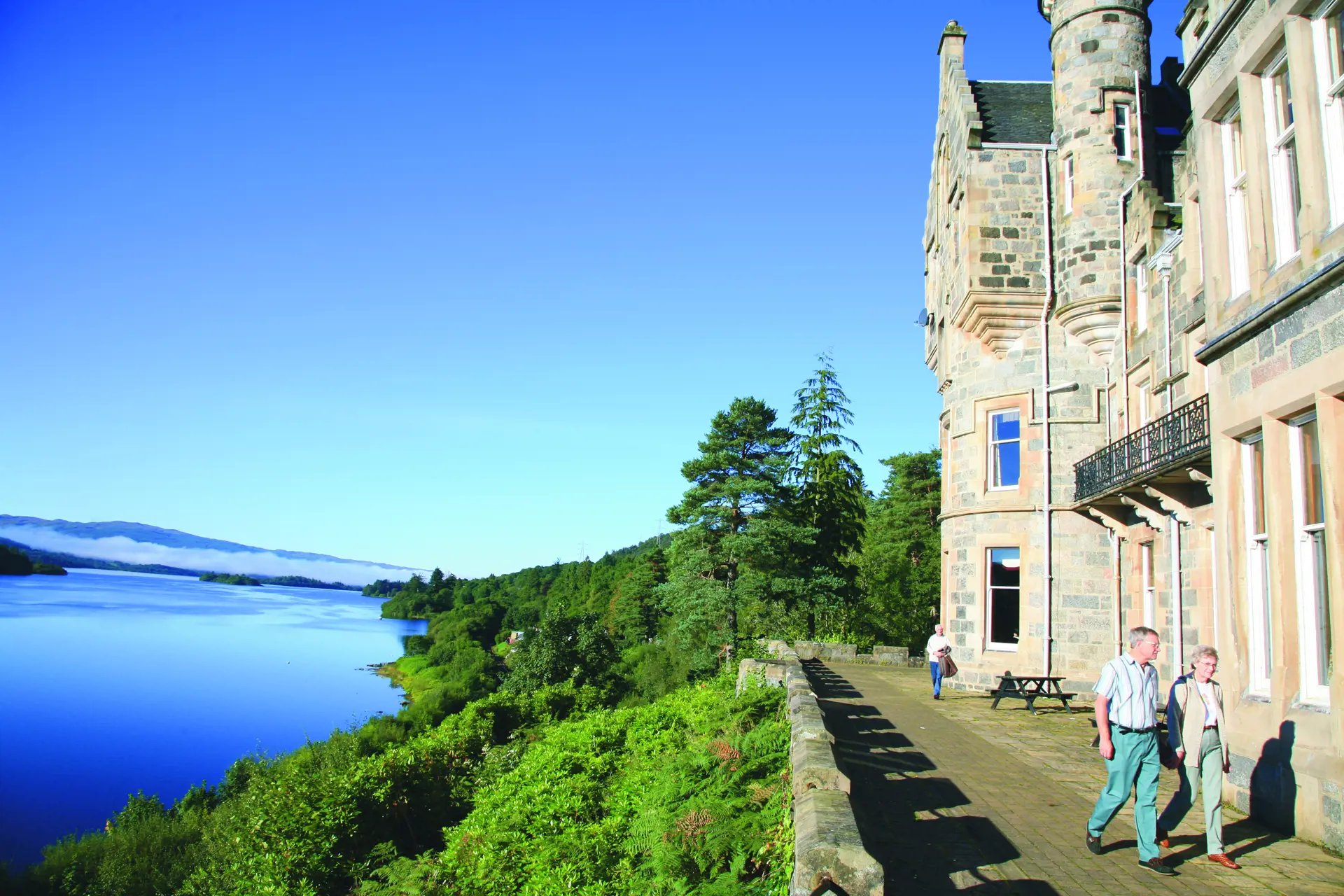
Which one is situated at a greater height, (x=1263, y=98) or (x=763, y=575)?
(x=1263, y=98)

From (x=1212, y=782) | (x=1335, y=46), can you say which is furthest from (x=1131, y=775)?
(x=1335, y=46)

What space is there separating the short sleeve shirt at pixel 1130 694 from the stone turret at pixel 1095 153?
13250 millimetres

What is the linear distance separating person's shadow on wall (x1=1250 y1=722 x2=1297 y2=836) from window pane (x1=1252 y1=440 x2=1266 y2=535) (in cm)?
174

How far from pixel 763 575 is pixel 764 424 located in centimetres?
667

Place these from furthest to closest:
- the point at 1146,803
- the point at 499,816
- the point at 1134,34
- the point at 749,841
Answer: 1. the point at 1134,34
2. the point at 499,816
3. the point at 749,841
4. the point at 1146,803

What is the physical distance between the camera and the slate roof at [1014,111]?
20375mm

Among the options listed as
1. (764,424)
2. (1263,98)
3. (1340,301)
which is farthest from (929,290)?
(1340,301)

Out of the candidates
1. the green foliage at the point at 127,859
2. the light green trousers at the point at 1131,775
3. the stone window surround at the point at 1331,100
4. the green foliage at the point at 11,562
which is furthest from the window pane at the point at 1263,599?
the green foliage at the point at 11,562

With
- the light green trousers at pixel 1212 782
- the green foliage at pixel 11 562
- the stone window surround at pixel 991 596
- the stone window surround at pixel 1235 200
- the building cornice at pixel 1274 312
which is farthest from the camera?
the green foliage at pixel 11 562

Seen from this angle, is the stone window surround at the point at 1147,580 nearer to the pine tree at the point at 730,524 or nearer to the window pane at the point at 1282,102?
the window pane at the point at 1282,102

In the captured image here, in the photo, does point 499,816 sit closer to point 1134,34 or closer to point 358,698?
point 1134,34

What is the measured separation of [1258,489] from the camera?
26.7 feet

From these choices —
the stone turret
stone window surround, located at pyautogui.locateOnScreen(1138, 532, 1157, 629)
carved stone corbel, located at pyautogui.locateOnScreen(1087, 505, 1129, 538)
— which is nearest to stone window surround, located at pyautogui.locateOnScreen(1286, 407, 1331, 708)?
stone window surround, located at pyautogui.locateOnScreen(1138, 532, 1157, 629)

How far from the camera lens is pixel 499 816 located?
15.0 m
